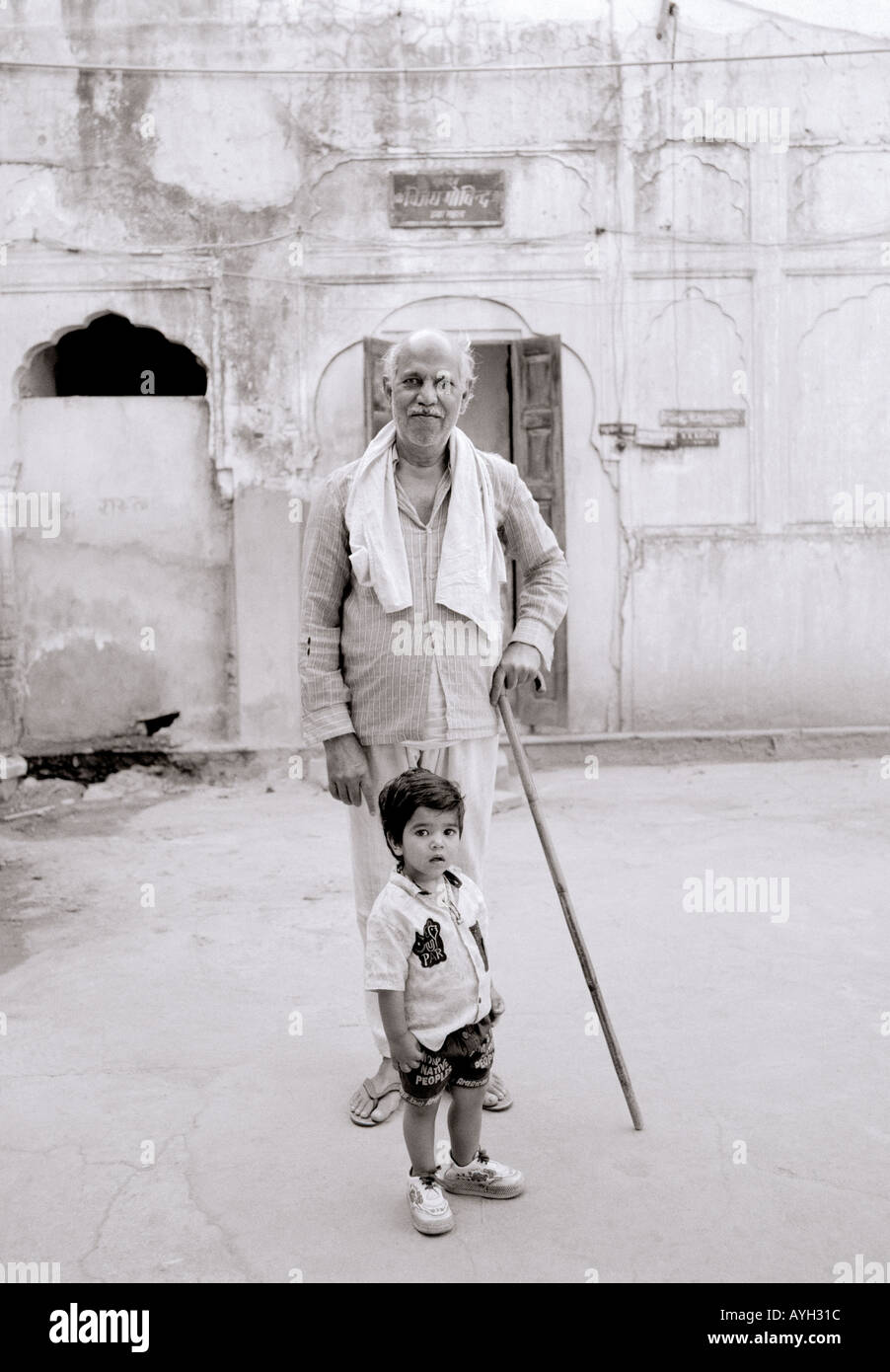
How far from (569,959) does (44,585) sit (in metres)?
5.43

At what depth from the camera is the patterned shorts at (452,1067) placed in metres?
2.52

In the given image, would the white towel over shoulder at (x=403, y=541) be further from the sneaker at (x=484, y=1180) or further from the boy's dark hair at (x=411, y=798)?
the sneaker at (x=484, y=1180)

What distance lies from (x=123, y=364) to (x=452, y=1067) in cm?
892

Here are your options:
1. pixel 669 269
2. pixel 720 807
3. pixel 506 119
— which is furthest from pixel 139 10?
pixel 720 807

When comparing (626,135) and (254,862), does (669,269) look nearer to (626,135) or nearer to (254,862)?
(626,135)

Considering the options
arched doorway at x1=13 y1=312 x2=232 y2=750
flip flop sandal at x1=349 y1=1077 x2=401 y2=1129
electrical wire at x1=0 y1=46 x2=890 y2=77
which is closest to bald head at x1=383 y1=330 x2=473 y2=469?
flip flop sandal at x1=349 y1=1077 x2=401 y2=1129

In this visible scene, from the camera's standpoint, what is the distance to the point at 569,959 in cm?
427

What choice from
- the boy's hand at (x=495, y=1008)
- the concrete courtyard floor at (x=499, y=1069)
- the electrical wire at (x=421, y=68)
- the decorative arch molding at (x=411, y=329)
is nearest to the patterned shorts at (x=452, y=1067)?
the boy's hand at (x=495, y=1008)

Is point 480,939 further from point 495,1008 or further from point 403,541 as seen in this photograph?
point 403,541

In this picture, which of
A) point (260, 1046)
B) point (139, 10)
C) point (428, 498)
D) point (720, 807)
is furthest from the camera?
point (139, 10)

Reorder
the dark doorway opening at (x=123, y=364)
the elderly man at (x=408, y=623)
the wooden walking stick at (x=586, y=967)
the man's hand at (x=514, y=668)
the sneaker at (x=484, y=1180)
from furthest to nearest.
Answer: the dark doorway opening at (x=123, y=364), the man's hand at (x=514, y=668), the elderly man at (x=408, y=623), the wooden walking stick at (x=586, y=967), the sneaker at (x=484, y=1180)

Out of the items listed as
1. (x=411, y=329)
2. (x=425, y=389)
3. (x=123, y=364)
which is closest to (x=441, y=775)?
(x=425, y=389)

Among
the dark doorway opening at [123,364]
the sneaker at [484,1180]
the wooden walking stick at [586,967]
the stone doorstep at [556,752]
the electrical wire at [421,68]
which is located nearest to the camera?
the sneaker at [484,1180]

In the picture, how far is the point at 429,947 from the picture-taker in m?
2.55
